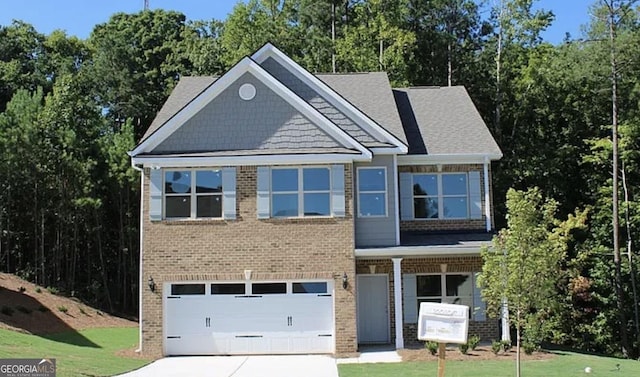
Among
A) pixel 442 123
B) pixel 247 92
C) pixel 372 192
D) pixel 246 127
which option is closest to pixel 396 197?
pixel 372 192

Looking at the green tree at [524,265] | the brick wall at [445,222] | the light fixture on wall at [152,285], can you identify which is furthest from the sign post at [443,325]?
the brick wall at [445,222]

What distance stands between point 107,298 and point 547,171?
2186 centimetres

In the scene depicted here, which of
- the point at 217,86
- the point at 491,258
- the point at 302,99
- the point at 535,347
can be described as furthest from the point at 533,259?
the point at 217,86

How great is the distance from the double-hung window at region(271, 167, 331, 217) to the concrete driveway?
3.87 metres

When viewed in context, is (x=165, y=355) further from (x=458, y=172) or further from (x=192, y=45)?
(x=192, y=45)

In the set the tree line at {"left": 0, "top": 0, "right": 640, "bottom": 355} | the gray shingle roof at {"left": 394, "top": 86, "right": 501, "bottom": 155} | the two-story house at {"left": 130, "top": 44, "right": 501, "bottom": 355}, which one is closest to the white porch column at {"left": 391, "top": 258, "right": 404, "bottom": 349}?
the two-story house at {"left": 130, "top": 44, "right": 501, "bottom": 355}

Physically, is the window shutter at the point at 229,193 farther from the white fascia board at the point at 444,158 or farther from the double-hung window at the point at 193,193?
the white fascia board at the point at 444,158

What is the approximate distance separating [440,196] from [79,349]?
443 inches

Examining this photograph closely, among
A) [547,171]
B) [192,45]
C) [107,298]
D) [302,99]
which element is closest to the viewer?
[302,99]

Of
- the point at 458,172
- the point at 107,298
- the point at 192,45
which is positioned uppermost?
the point at 192,45

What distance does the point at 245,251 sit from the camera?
18.6 m

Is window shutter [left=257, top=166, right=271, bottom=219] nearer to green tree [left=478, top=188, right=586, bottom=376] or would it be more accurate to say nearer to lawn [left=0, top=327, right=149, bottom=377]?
lawn [left=0, top=327, right=149, bottom=377]

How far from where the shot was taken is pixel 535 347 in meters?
17.4

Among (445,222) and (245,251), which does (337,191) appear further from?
(445,222)
